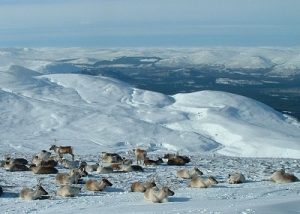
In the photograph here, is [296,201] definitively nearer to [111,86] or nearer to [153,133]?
[153,133]

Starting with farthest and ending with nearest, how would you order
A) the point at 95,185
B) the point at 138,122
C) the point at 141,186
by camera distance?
1. the point at 138,122
2. the point at 95,185
3. the point at 141,186

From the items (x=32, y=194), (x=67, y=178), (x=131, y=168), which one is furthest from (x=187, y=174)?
(x=32, y=194)

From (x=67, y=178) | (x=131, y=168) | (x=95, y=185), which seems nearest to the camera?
(x=95, y=185)

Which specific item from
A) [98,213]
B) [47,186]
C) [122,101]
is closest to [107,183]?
[47,186]

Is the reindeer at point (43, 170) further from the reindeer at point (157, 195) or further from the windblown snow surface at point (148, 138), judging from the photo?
the reindeer at point (157, 195)

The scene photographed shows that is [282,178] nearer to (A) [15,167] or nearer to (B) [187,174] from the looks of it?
(B) [187,174]

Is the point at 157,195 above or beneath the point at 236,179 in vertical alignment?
above
